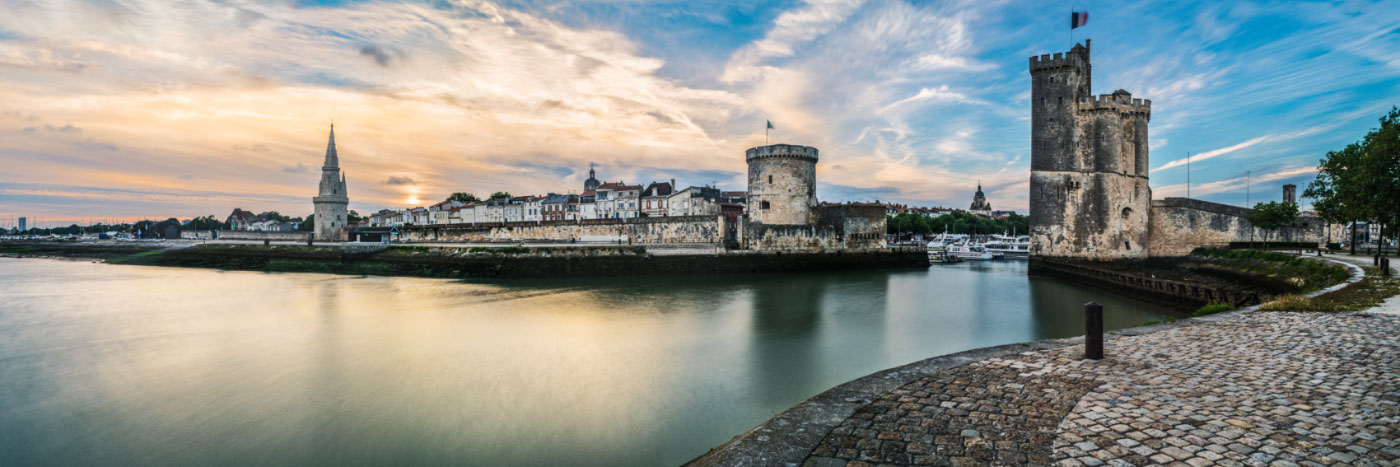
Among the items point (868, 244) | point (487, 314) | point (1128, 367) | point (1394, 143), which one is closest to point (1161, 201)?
point (1394, 143)

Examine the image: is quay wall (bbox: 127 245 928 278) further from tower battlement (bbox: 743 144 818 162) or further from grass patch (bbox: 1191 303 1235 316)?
grass patch (bbox: 1191 303 1235 316)

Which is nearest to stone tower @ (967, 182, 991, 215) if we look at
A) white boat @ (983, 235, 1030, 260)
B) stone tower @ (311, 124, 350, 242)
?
white boat @ (983, 235, 1030, 260)

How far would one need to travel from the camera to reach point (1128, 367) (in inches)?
214

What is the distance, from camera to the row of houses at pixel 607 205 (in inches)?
1874

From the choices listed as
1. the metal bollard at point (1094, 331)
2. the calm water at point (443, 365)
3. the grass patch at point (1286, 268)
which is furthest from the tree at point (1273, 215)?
the metal bollard at point (1094, 331)

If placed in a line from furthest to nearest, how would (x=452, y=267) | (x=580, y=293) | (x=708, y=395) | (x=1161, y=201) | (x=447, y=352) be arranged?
1. (x=452, y=267)
2. (x=1161, y=201)
3. (x=580, y=293)
4. (x=447, y=352)
5. (x=708, y=395)

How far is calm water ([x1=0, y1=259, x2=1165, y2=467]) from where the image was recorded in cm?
614

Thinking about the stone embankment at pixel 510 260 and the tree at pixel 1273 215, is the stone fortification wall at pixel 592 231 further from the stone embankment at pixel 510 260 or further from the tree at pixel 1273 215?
the tree at pixel 1273 215

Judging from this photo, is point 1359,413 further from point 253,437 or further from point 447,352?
point 447,352

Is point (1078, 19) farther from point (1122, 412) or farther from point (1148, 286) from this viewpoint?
point (1122, 412)

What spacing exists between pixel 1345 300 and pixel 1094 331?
6.99 meters

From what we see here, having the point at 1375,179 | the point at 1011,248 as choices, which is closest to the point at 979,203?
the point at 1011,248

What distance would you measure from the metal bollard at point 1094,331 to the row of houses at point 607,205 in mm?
38460

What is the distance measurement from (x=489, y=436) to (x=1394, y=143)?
23.7 m
